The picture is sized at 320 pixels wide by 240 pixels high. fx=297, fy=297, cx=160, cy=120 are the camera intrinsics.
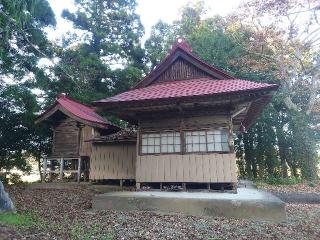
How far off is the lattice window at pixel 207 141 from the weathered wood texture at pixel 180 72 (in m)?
2.57

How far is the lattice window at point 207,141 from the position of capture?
1071cm

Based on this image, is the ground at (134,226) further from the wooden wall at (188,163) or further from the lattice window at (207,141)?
the lattice window at (207,141)

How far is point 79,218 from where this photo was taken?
8477mm

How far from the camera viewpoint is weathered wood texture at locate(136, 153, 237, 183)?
10422mm

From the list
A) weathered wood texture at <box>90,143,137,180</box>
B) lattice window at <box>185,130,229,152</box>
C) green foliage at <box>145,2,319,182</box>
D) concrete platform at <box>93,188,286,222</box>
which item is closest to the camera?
concrete platform at <box>93,188,286,222</box>

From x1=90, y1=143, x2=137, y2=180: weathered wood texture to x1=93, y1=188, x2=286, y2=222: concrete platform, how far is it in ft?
15.0

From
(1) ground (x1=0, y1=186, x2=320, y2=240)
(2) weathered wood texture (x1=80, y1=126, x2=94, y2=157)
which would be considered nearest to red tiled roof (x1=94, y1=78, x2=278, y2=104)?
(1) ground (x1=0, y1=186, x2=320, y2=240)

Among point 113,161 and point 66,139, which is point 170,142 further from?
point 66,139

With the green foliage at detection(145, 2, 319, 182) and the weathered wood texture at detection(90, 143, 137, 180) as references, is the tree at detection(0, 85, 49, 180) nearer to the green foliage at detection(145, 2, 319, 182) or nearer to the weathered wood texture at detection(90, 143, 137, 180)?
the weathered wood texture at detection(90, 143, 137, 180)

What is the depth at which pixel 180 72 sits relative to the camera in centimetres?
1245

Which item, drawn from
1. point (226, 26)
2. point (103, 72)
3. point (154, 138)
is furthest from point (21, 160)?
point (226, 26)

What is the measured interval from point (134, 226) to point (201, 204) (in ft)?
7.50

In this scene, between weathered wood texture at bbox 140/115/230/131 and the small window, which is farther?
the small window

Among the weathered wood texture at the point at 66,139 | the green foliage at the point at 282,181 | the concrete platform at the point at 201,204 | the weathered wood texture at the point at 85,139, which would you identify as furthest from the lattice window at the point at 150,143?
the green foliage at the point at 282,181
